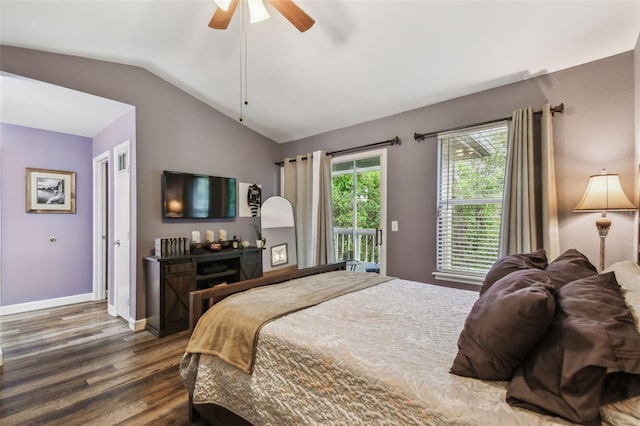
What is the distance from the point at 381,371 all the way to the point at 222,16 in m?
2.29

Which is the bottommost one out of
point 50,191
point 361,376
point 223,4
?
point 361,376

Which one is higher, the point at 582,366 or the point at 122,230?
the point at 122,230

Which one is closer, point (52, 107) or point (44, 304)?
point (52, 107)

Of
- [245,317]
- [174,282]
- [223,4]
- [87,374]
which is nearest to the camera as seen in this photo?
[245,317]

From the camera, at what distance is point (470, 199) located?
10.2 feet

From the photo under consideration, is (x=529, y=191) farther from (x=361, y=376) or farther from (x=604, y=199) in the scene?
(x=361, y=376)

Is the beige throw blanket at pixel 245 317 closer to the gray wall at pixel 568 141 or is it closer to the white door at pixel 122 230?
the gray wall at pixel 568 141

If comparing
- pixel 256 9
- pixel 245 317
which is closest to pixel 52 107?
pixel 256 9

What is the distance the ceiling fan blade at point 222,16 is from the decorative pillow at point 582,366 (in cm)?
232

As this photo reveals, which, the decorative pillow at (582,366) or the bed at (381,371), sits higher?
the decorative pillow at (582,366)

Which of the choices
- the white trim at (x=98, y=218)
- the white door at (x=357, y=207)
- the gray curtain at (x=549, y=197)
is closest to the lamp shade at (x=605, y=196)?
the gray curtain at (x=549, y=197)

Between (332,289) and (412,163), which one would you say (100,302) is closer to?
(332,289)

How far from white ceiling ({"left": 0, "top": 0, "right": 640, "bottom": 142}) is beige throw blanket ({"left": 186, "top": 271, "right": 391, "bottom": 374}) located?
6.85ft

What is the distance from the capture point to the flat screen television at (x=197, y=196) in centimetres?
353
